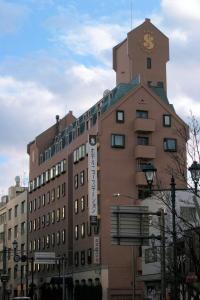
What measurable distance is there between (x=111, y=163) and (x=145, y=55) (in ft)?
72.9

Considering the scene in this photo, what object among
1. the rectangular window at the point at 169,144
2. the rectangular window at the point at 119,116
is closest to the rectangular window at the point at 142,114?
the rectangular window at the point at 119,116

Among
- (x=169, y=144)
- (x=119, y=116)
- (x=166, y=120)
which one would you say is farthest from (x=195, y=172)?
(x=166, y=120)

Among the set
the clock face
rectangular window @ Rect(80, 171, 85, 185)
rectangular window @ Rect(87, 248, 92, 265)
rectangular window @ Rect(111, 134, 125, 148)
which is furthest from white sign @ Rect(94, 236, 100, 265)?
the clock face

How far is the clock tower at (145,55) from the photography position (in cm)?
9469

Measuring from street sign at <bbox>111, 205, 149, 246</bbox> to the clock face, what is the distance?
6960 cm

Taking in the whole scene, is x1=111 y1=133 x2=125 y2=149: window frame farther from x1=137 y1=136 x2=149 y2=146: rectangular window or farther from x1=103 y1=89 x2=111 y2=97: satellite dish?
x1=103 y1=89 x2=111 y2=97: satellite dish

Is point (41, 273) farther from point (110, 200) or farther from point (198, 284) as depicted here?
point (198, 284)

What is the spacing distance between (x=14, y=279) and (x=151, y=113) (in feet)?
150

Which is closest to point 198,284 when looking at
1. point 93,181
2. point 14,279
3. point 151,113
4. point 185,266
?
point 185,266

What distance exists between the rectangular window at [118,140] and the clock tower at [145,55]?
15603 mm

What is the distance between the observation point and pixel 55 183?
316 feet

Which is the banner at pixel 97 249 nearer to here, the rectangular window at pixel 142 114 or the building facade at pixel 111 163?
the building facade at pixel 111 163

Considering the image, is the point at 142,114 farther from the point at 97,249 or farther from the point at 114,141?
the point at 97,249

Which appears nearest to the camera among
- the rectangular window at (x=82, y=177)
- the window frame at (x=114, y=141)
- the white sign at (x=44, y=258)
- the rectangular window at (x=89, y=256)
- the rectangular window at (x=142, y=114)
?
the rectangular window at (x=89, y=256)
